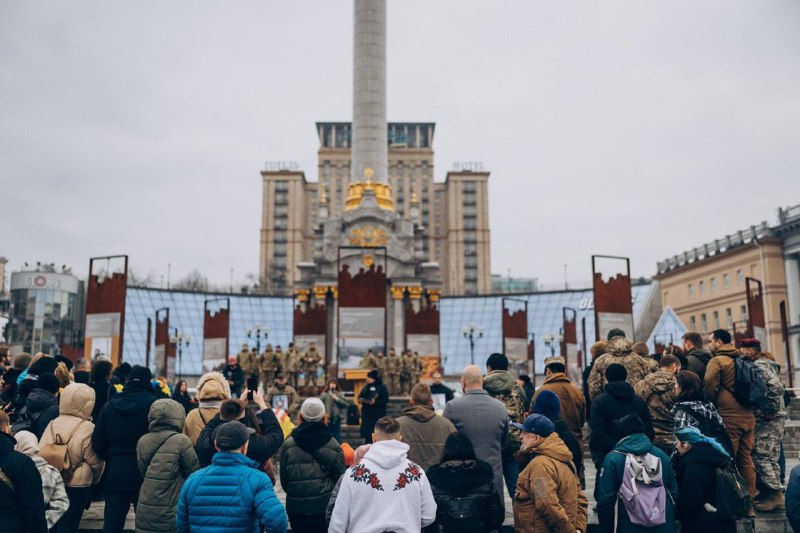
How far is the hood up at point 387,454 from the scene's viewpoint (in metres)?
4.67

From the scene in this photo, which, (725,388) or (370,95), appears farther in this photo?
(370,95)

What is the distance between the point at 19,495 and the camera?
4.96 meters

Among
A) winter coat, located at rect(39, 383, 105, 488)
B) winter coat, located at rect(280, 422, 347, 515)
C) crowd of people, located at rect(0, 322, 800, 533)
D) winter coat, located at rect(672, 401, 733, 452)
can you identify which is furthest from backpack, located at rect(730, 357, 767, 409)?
winter coat, located at rect(39, 383, 105, 488)

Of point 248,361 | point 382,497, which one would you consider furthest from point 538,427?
point 248,361

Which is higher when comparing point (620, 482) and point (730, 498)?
point (620, 482)

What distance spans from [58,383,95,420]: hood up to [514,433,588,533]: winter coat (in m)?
4.03

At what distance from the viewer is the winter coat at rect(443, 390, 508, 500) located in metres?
6.65

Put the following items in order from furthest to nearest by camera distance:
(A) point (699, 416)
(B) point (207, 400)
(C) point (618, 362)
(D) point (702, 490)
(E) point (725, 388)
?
(C) point (618, 362) < (E) point (725, 388) < (A) point (699, 416) < (B) point (207, 400) < (D) point (702, 490)

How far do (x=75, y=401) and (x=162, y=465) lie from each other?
131cm

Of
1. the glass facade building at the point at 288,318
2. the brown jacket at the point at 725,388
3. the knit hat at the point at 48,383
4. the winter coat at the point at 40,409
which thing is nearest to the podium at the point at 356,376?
the knit hat at the point at 48,383

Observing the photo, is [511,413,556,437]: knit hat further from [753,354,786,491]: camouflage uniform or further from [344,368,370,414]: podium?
[344,368,370,414]: podium

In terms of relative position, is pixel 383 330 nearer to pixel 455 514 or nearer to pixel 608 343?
pixel 608 343

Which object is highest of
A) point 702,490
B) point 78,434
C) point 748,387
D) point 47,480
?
point 748,387

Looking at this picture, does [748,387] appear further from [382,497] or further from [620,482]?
[382,497]
